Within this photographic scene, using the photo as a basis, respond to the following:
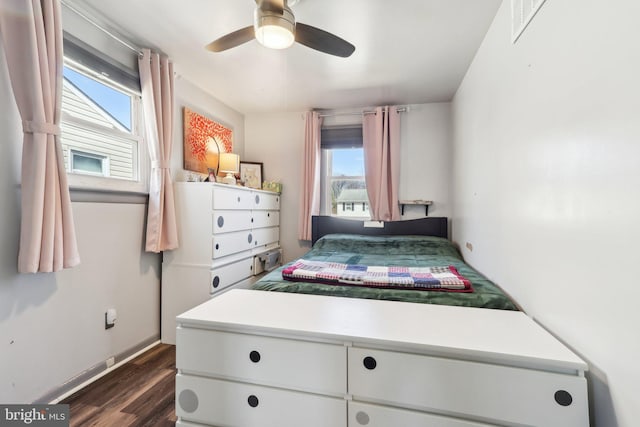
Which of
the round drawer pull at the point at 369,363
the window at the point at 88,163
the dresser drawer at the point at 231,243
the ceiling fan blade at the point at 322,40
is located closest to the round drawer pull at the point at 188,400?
the round drawer pull at the point at 369,363

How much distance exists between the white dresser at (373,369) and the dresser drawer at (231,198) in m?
1.24

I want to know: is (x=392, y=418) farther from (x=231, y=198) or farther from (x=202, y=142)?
(x=202, y=142)

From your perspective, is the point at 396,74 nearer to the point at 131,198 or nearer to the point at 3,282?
the point at 131,198

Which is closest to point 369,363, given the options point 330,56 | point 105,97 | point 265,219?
point 330,56

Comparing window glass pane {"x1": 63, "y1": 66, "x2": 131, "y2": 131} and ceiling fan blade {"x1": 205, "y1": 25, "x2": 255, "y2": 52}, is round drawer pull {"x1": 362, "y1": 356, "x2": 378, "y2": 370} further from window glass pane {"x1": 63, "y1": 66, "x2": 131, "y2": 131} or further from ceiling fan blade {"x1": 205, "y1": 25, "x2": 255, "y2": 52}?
window glass pane {"x1": 63, "y1": 66, "x2": 131, "y2": 131}

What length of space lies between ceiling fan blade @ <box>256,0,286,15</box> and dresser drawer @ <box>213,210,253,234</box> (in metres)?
1.52

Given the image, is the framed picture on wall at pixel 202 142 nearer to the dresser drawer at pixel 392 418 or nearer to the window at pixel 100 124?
the window at pixel 100 124

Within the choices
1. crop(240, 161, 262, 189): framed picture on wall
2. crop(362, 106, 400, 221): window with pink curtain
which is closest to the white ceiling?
crop(362, 106, 400, 221): window with pink curtain

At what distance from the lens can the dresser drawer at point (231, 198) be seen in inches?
94.0

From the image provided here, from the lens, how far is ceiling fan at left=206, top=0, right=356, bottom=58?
1.43 m

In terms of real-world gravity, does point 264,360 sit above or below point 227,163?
below

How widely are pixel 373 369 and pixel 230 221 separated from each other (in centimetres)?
193

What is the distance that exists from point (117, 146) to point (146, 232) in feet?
2.18

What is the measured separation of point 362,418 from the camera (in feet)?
A: 3.40
